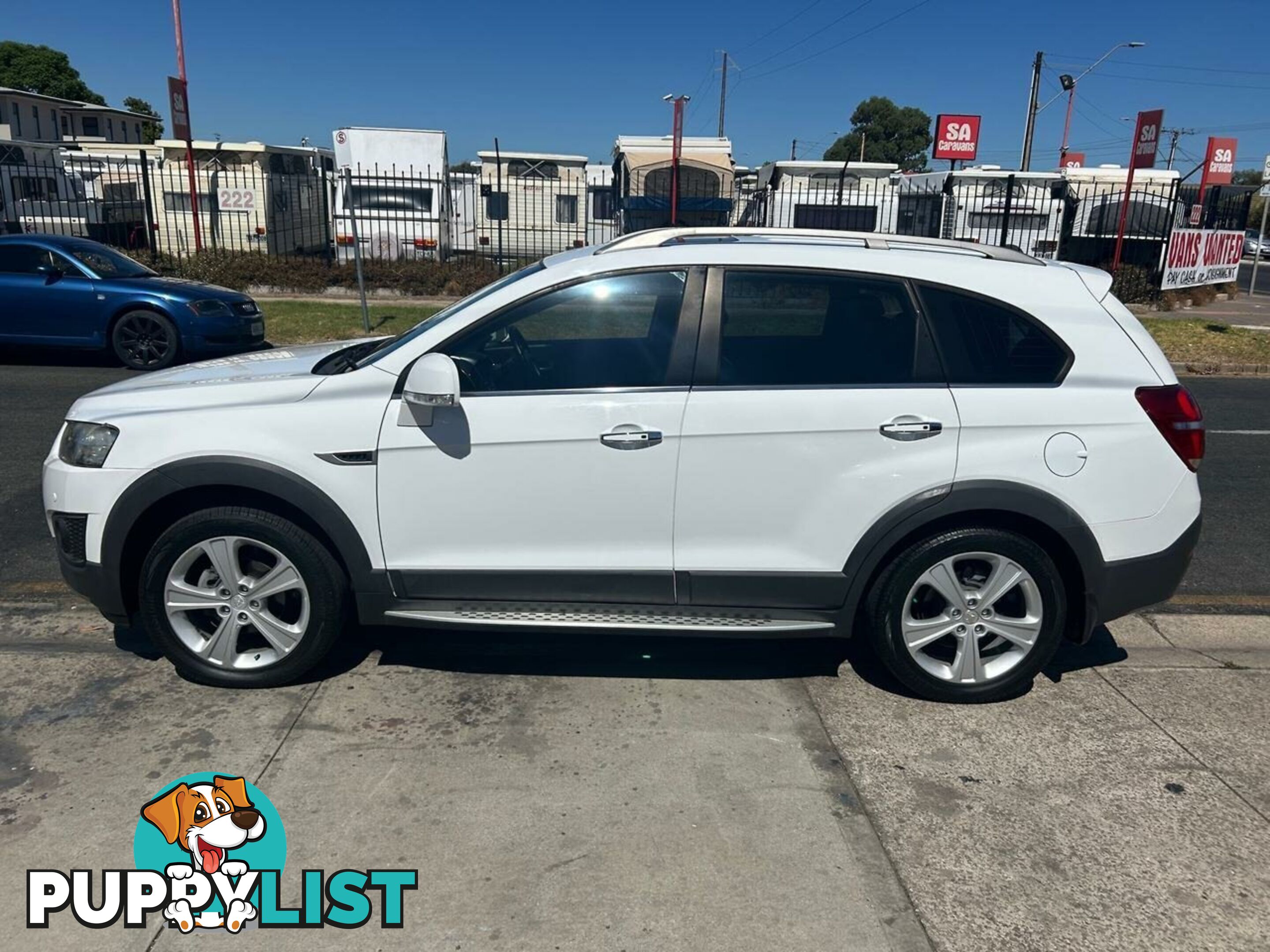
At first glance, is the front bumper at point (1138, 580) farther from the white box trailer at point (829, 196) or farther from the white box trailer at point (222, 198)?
the white box trailer at point (222, 198)

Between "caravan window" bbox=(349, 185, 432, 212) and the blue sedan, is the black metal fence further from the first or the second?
the blue sedan

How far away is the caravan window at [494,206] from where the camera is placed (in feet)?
72.9

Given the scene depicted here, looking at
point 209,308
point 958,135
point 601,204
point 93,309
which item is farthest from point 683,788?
point 958,135

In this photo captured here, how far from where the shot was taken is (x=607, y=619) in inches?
147

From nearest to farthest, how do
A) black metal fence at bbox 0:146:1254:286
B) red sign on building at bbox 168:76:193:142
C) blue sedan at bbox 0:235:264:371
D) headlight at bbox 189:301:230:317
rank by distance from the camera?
blue sedan at bbox 0:235:264:371 < headlight at bbox 189:301:230:317 < red sign on building at bbox 168:76:193:142 < black metal fence at bbox 0:146:1254:286

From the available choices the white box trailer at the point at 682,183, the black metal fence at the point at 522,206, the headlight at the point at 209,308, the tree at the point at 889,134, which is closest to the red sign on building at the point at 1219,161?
the black metal fence at the point at 522,206

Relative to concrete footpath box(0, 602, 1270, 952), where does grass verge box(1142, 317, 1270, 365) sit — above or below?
above

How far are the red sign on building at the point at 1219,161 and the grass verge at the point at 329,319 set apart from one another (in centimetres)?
1739

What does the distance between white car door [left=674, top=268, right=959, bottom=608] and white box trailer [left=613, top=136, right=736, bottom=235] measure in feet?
51.0

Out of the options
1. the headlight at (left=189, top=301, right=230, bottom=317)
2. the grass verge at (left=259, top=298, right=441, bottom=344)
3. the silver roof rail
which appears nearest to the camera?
the silver roof rail

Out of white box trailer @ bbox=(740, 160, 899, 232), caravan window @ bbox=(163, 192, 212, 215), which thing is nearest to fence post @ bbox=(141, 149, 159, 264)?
caravan window @ bbox=(163, 192, 212, 215)

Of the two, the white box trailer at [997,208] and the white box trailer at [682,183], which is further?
the white box trailer at [997,208]

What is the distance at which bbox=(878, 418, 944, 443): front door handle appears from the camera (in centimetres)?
358

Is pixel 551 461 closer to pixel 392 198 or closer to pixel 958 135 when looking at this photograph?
pixel 392 198
